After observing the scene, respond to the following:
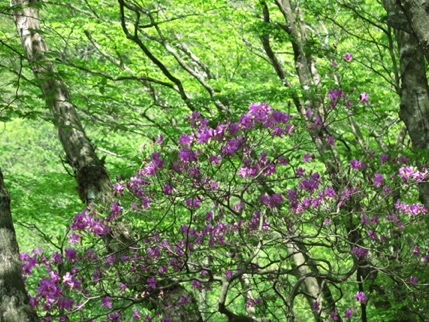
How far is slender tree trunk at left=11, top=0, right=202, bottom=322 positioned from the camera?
4.66 meters

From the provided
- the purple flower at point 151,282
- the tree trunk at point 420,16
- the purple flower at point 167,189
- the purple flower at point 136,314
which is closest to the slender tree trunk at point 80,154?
the purple flower at point 151,282

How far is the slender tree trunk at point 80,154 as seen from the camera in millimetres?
4659

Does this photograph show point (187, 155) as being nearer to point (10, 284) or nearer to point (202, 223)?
point (202, 223)

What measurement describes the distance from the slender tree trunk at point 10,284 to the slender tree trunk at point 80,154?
159cm

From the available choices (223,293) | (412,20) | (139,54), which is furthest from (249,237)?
(139,54)

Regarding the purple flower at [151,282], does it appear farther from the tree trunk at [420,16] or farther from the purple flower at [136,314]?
the tree trunk at [420,16]

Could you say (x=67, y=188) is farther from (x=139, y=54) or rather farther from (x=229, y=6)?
(x=229, y=6)

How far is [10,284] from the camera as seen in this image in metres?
2.64

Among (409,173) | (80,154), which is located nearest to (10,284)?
(80,154)

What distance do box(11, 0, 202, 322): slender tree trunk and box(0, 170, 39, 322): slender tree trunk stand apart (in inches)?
62.5

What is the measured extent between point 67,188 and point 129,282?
558cm

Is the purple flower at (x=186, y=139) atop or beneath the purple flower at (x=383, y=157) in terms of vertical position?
atop

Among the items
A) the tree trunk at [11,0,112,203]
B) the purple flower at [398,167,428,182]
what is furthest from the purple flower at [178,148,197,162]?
the purple flower at [398,167,428,182]

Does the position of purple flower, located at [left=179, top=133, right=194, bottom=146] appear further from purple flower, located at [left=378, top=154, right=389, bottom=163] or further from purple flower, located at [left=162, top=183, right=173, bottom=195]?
purple flower, located at [left=378, top=154, right=389, bottom=163]
